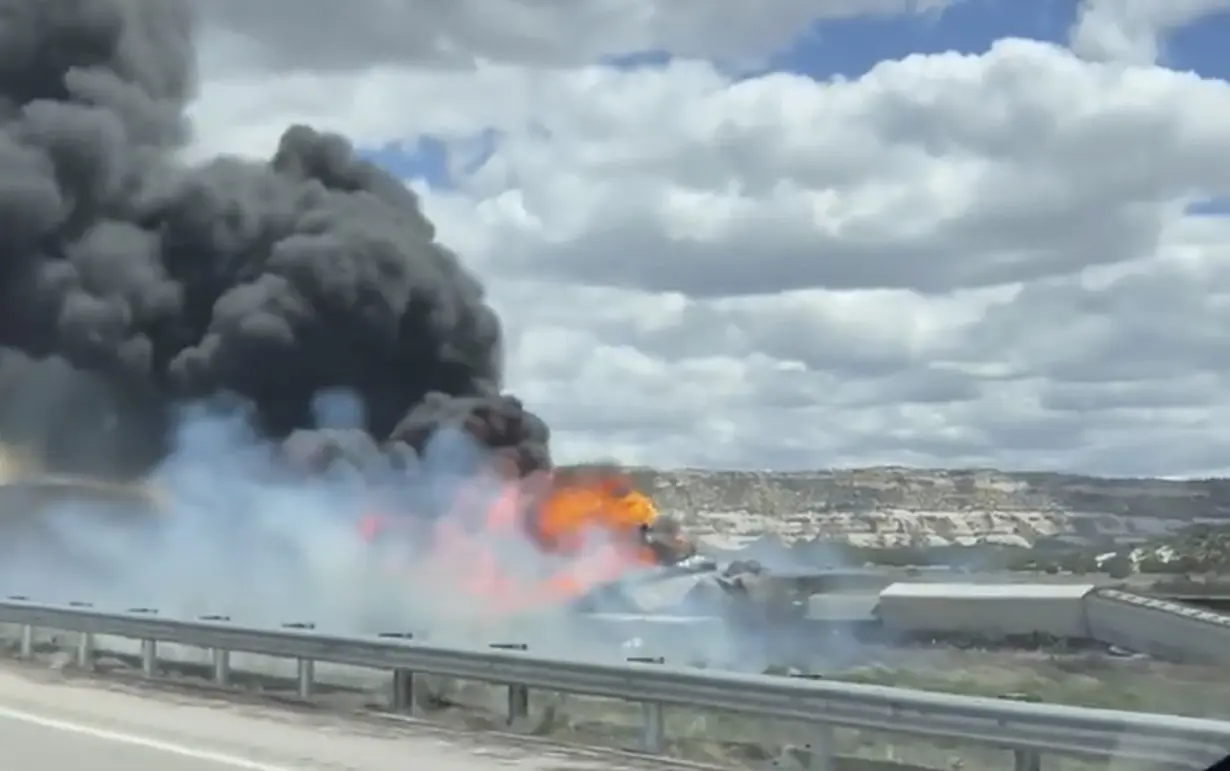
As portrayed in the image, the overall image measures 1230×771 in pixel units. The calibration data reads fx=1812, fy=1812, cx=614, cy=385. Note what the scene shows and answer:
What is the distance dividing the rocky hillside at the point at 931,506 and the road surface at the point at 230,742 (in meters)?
6.36

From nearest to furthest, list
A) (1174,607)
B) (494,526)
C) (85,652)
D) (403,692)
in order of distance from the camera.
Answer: (1174,607) → (403,692) → (85,652) → (494,526)

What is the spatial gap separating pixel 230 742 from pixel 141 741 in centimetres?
71

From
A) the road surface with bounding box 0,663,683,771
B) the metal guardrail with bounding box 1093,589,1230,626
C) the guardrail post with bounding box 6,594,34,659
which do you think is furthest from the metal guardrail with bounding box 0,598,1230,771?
the metal guardrail with bounding box 1093,589,1230,626

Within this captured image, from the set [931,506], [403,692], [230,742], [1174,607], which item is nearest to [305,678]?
[403,692]

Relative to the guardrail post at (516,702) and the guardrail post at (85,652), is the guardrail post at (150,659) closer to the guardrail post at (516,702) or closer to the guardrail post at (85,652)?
the guardrail post at (85,652)

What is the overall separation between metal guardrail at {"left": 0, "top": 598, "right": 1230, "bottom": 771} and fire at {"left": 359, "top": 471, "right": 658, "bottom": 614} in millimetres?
12615

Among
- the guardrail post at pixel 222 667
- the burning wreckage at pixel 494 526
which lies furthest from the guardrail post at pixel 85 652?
the burning wreckage at pixel 494 526

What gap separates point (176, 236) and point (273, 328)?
5077mm

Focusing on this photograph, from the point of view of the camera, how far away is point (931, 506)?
32.8m

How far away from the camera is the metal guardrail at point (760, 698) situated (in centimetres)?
1023

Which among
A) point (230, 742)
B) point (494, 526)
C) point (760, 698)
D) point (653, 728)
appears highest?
point (494, 526)

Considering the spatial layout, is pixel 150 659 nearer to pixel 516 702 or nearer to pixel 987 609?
pixel 516 702

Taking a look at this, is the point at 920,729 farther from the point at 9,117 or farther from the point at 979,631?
the point at 9,117

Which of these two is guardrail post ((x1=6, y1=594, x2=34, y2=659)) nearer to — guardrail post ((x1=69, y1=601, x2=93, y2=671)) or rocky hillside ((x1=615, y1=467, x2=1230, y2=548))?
guardrail post ((x1=69, y1=601, x2=93, y2=671))
